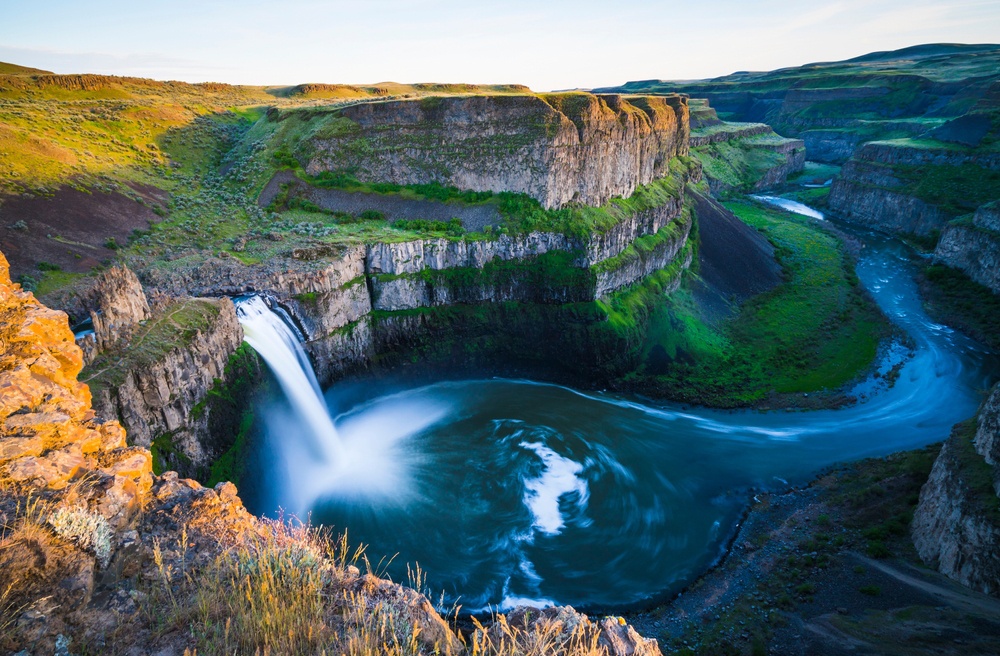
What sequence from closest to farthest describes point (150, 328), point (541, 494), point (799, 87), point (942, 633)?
1. point (942, 633)
2. point (150, 328)
3. point (541, 494)
4. point (799, 87)

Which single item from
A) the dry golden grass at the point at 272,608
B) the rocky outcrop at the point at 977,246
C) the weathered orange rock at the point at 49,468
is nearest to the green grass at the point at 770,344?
the rocky outcrop at the point at 977,246

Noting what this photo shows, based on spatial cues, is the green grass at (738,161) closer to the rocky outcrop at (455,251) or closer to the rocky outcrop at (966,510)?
the rocky outcrop at (455,251)

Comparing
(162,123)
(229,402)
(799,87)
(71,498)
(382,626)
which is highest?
(799,87)

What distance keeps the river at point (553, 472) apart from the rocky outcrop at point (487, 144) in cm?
1735

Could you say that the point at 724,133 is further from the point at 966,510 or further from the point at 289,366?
the point at 289,366

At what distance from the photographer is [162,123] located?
5234cm

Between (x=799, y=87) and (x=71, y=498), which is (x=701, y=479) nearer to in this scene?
(x=71, y=498)

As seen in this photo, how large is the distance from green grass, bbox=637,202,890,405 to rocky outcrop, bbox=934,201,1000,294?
10791 millimetres

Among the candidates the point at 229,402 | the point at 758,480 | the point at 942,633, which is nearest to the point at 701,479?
the point at 758,480

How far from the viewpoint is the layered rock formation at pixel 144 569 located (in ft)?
22.0

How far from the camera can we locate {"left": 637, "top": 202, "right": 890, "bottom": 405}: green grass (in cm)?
3794

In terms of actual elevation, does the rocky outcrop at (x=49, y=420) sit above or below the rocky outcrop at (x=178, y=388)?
above

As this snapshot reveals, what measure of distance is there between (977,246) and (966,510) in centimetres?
4822

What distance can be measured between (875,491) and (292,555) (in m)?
28.2
